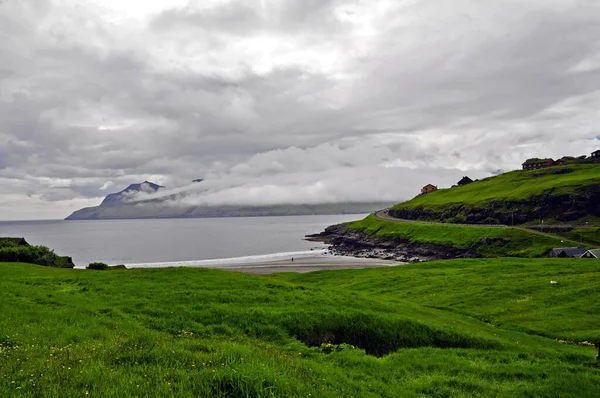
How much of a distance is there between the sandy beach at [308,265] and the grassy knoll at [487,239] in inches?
1265

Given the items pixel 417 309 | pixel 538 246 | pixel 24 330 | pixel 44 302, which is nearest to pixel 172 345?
pixel 24 330

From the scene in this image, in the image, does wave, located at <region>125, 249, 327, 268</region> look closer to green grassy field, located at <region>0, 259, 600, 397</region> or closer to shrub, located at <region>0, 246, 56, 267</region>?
shrub, located at <region>0, 246, 56, 267</region>

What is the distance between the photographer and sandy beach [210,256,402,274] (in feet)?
373

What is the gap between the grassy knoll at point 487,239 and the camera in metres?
123

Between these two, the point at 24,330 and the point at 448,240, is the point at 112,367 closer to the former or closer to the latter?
the point at 24,330

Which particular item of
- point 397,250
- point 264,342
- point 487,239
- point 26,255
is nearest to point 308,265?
point 397,250

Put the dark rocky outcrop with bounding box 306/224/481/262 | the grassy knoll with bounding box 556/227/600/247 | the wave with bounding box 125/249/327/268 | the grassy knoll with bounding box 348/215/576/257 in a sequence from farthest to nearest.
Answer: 1. the dark rocky outcrop with bounding box 306/224/481/262
2. the grassy knoll with bounding box 556/227/600/247
3. the wave with bounding box 125/249/327/268
4. the grassy knoll with bounding box 348/215/576/257

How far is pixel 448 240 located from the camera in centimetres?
14975

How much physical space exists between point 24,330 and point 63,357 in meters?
5.68

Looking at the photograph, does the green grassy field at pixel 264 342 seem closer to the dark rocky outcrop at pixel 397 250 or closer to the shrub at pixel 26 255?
the shrub at pixel 26 255

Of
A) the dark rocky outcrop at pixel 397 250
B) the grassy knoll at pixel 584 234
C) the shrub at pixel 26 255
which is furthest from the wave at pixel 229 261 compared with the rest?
the grassy knoll at pixel 584 234

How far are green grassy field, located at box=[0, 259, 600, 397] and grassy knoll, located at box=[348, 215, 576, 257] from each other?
92.7 metres

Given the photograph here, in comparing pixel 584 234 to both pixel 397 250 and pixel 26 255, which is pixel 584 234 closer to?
pixel 397 250

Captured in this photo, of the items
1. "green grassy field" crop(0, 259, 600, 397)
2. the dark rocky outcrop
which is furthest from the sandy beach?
"green grassy field" crop(0, 259, 600, 397)
